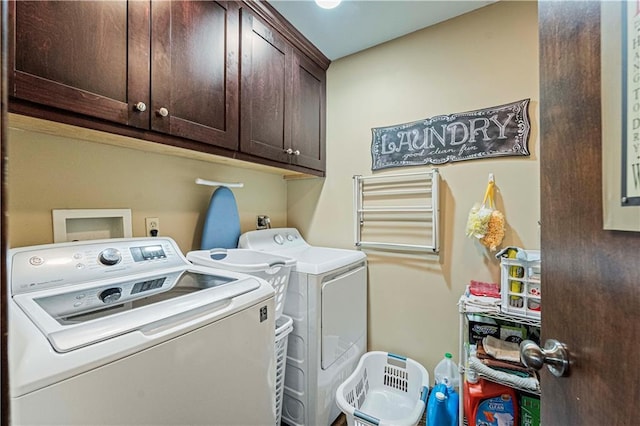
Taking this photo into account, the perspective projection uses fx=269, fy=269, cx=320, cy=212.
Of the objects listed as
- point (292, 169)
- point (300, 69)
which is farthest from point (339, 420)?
point (300, 69)

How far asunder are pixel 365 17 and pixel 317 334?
1905mm

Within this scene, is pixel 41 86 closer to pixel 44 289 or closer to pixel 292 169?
pixel 44 289

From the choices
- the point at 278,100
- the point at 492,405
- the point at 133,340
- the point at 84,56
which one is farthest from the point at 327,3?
the point at 492,405

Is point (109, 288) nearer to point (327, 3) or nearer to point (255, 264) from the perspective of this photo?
point (255, 264)

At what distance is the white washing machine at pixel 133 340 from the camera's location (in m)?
0.55

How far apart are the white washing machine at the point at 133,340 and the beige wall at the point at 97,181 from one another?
237mm

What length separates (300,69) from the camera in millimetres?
1903

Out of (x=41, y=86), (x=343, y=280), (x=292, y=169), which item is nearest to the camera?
(x=41, y=86)

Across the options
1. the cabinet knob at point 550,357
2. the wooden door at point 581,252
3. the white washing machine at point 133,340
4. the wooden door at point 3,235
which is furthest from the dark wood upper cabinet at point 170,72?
Answer: the cabinet knob at point 550,357

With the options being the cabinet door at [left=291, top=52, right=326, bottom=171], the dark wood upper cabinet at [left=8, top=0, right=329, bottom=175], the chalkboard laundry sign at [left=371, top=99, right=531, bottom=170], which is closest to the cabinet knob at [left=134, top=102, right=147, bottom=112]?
the dark wood upper cabinet at [left=8, top=0, right=329, bottom=175]

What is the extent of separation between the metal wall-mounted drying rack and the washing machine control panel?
4.11 feet

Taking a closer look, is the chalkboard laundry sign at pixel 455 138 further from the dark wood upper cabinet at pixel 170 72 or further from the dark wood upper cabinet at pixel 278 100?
the dark wood upper cabinet at pixel 170 72

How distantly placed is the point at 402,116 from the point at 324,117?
622 mm

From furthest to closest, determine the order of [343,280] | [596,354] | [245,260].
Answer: [343,280]
[245,260]
[596,354]
